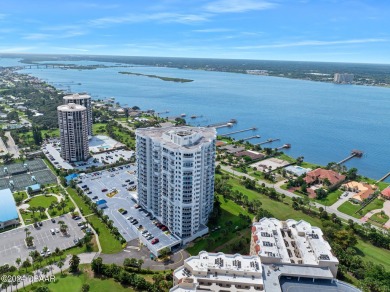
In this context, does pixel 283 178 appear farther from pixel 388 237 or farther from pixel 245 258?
pixel 245 258

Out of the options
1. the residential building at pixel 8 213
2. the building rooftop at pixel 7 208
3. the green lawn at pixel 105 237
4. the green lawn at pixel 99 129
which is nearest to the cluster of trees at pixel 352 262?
the green lawn at pixel 105 237

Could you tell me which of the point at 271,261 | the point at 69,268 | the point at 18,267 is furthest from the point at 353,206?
the point at 18,267

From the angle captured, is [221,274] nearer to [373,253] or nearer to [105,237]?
[105,237]

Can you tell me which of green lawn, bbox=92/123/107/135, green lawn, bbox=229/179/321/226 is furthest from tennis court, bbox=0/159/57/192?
green lawn, bbox=229/179/321/226

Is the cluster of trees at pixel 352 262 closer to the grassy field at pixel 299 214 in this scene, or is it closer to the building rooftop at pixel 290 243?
the grassy field at pixel 299 214

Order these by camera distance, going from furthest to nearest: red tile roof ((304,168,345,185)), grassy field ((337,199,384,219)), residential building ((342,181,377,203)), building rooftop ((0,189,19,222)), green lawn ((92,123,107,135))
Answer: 1. green lawn ((92,123,107,135))
2. red tile roof ((304,168,345,185))
3. residential building ((342,181,377,203))
4. grassy field ((337,199,384,219))
5. building rooftop ((0,189,19,222))

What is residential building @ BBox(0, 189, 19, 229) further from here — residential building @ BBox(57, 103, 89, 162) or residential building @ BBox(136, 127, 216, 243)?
residential building @ BBox(57, 103, 89, 162)
